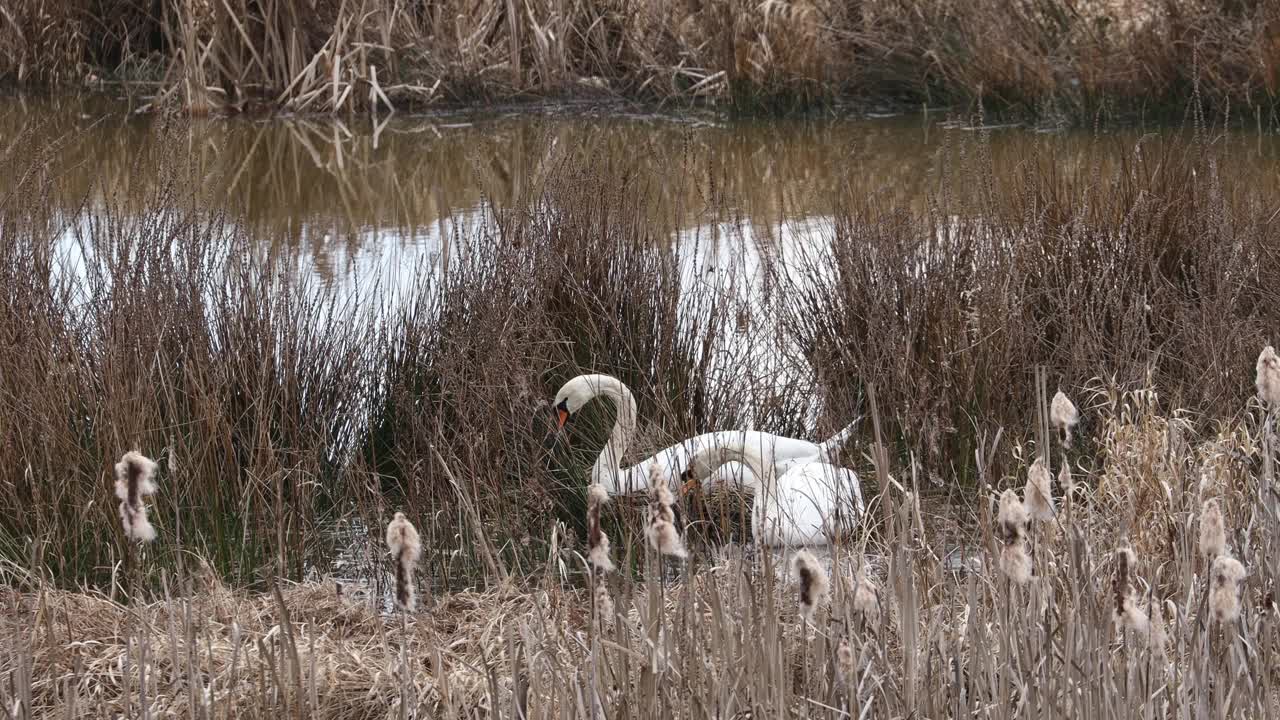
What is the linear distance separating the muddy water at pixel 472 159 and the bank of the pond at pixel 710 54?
1.03ft

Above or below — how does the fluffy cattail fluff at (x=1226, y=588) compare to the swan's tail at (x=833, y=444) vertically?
above

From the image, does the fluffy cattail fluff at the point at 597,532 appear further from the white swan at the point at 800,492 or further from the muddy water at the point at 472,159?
the muddy water at the point at 472,159

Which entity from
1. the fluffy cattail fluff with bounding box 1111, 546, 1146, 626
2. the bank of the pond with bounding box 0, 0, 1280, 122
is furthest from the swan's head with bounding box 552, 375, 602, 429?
the bank of the pond with bounding box 0, 0, 1280, 122

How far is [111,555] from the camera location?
3.30 m

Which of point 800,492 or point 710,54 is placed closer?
point 800,492

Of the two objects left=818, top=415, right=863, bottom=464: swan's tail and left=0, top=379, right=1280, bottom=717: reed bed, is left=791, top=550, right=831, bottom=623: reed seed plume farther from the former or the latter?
left=818, top=415, right=863, bottom=464: swan's tail

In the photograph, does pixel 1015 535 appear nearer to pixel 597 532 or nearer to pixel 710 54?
pixel 597 532

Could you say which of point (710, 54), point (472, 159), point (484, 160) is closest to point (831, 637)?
point (472, 159)

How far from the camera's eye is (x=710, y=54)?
40.0 feet

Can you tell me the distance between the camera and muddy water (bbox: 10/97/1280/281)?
7.78m

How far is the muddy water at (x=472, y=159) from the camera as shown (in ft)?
25.5

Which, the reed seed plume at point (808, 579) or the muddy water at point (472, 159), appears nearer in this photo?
the reed seed plume at point (808, 579)

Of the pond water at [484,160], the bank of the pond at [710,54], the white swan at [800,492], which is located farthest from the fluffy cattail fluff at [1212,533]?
the bank of the pond at [710,54]

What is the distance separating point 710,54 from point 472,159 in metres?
4.20
